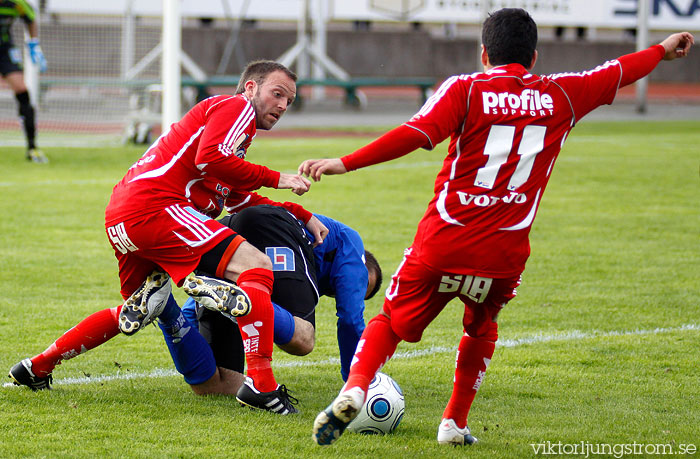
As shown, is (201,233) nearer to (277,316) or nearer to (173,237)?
(173,237)

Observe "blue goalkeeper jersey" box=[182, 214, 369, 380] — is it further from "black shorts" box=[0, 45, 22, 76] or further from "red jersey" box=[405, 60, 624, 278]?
"black shorts" box=[0, 45, 22, 76]

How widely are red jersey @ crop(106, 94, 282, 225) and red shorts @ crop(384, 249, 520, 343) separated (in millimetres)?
863

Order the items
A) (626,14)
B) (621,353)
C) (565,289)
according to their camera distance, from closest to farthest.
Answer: (621,353)
(565,289)
(626,14)

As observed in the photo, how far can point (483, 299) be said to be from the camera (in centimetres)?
354

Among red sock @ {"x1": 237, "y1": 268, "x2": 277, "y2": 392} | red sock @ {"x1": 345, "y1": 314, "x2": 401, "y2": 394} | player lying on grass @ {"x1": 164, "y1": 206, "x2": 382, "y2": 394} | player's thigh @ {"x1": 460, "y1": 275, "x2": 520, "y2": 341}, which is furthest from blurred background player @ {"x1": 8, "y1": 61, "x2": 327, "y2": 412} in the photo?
player's thigh @ {"x1": 460, "y1": 275, "x2": 520, "y2": 341}

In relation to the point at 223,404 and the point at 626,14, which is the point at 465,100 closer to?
the point at 223,404

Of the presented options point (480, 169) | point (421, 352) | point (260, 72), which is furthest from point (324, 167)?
point (421, 352)

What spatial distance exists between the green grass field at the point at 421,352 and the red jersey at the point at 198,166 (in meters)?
0.89

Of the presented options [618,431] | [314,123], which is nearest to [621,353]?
[618,431]

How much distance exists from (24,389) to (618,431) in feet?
8.55

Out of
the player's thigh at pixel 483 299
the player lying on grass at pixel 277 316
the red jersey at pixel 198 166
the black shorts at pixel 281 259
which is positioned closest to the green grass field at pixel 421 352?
the player lying on grass at pixel 277 316

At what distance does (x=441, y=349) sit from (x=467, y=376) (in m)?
1.50

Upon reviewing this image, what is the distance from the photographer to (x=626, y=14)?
2623cm

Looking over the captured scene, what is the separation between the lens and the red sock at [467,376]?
12.1 feet
